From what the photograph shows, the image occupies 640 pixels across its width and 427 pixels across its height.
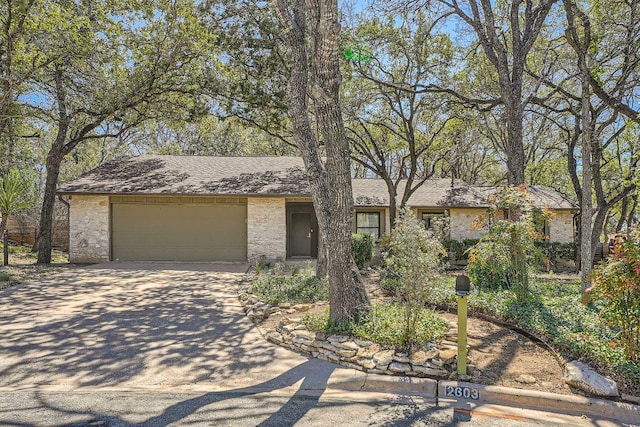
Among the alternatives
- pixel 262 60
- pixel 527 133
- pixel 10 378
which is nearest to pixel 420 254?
pixel 10 378

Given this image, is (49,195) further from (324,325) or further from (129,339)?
(324,325)

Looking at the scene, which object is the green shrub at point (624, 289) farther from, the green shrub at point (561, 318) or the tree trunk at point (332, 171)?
the tree trunk at point (332, 171)

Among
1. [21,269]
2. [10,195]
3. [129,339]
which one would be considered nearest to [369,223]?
[129,339]

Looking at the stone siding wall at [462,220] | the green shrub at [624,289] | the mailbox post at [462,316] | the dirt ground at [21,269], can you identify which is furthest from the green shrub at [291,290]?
the stone siding wall at [462,220]

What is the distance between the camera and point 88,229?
1361 centimetres

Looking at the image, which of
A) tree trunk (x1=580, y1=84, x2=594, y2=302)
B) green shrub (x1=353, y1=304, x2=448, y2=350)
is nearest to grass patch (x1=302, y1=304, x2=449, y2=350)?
green shrub (x1=353, y1=304, x2=448, y2=350)

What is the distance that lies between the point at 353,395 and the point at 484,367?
1.61m

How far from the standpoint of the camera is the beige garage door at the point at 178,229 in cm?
1396

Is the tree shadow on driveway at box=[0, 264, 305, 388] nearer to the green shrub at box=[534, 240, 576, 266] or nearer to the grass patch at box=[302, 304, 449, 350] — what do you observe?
the grass patch at box=[302, 304, 449, 350]

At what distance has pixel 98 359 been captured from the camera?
4.70 meters

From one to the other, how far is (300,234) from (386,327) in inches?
455

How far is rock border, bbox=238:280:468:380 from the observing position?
4.29 metres

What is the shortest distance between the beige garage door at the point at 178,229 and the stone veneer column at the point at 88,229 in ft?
1.00

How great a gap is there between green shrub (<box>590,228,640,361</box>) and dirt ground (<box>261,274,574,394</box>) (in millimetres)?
758
